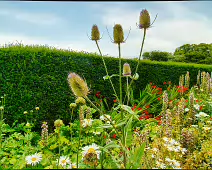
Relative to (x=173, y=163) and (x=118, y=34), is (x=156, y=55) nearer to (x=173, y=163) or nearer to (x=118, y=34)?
(x=118, y=34)

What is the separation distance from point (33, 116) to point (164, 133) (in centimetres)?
300

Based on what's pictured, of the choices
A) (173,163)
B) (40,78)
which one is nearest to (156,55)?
(40,78)

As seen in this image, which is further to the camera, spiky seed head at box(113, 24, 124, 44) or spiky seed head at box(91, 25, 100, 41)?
spiky seed head at box(91, 25, 100, 41)

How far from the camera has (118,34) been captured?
2146 mm

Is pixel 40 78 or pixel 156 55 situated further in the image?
pixel 156 55

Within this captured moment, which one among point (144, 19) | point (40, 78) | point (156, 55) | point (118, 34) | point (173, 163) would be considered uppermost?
point (144, 19)

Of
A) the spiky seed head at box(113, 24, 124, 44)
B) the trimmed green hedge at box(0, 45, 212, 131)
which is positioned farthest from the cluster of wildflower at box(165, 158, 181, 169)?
the trimmed green hedge at box(0, 45, 212, 131)

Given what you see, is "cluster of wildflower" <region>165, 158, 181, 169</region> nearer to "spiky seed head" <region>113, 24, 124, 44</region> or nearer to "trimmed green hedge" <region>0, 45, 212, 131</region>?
"spiky seed head" <region>113, 24, 124, 44</region>

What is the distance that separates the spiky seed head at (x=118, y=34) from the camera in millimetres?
2146

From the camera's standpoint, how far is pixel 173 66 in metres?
8.64

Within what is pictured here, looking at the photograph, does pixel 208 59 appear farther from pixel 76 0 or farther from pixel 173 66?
pixel 76 0

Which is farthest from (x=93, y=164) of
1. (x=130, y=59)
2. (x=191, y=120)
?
(x=130, y=59)

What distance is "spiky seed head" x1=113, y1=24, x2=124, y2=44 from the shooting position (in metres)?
2.15

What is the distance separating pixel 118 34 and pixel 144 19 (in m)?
0.23
